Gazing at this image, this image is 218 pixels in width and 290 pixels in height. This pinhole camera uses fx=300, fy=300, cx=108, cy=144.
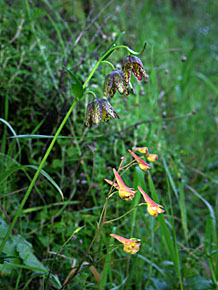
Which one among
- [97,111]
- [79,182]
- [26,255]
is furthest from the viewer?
[79,182]

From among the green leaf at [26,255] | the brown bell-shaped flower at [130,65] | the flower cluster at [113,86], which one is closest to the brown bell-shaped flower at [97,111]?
the flower cluster at [113,86]

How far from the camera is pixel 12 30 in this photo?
70.7 inches

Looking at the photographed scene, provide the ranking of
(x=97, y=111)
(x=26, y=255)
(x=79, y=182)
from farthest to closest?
(x=79, y=182), (x=26, y=255), (x=97, y=111)

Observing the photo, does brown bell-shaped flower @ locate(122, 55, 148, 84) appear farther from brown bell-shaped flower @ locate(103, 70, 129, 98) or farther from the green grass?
the green grass

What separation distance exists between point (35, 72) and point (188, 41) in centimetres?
356

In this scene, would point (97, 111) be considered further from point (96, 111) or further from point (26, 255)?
point (26, 255)

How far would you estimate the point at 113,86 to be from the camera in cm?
92

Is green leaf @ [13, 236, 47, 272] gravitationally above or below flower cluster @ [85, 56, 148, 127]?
below

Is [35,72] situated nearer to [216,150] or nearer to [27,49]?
[27,49]

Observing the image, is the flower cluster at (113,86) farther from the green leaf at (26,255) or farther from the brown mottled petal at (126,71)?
the green leaf at (26,255)

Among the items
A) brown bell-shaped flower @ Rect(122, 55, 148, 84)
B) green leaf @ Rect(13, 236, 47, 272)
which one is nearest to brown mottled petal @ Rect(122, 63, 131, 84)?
brown bell-shaped flower @ Rect(122, 55, 148, 84)

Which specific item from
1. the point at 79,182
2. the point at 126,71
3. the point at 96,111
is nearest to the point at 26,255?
the point at 79,182

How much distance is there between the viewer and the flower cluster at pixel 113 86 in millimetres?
882

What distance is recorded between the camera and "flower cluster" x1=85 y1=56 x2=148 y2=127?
0.88 meters
